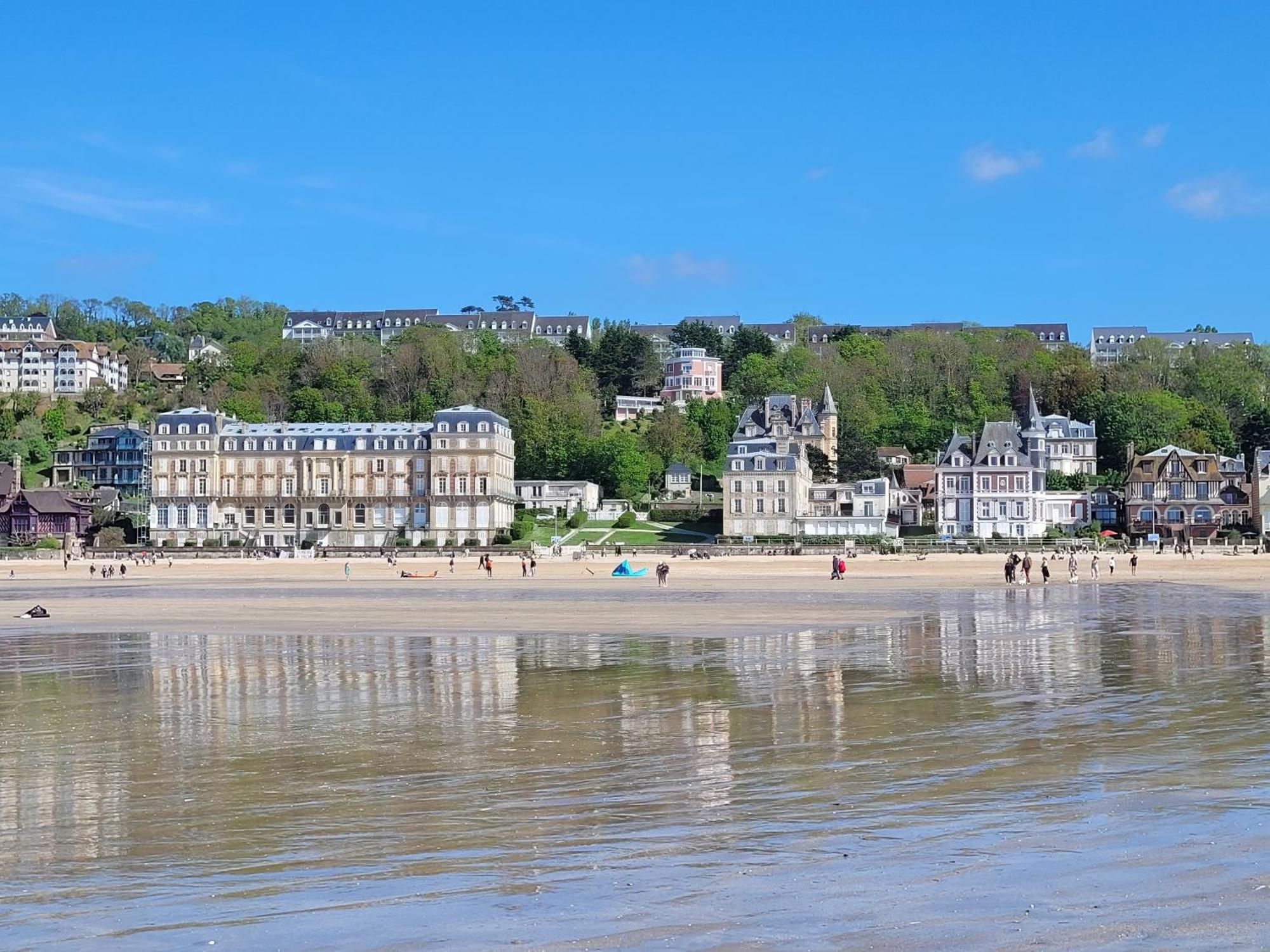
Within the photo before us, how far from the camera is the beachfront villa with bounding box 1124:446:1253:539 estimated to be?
311 ft

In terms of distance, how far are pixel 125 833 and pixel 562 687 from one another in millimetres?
9400

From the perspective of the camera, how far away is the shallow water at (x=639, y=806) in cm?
840

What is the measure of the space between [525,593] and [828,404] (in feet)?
A: 248

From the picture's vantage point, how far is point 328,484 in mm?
100062

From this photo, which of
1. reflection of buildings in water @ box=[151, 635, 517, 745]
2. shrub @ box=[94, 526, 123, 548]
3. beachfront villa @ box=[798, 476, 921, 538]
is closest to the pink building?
beachfront villa @ box=[798, 476, 921, 538]

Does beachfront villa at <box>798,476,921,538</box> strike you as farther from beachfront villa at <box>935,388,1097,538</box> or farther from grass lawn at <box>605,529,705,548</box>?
grass lawn at <box>605,529,705,548</box>

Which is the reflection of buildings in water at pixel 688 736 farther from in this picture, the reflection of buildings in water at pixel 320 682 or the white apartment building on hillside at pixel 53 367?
the white apartment building on hillside at pixel 53 367

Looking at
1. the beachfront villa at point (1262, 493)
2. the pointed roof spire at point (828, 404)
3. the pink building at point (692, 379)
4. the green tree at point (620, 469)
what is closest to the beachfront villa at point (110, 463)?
the green tree at point (620, 469)

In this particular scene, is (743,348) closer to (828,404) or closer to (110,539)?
(828,404)

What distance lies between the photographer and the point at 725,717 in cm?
1659

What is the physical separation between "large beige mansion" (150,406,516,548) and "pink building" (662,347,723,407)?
184 ft

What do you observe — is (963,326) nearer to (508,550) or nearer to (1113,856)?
(508,550)

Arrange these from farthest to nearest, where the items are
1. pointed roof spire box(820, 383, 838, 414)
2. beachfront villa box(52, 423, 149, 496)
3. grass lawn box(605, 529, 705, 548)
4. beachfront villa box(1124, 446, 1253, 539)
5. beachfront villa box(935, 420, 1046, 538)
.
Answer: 1. beachfront villa box(52, 423, 149, 496)
2. pointed roof spire box(820, 383, 838, 414)
3. beachfront villa box(935, 420, 1046, 538)
4. beachfront villa box(1124, 446, 1253, 539)
5. grass lawn box(605, 529, 705, 548)

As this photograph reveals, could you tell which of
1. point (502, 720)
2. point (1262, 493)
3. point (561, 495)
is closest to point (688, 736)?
point (502, 720)
